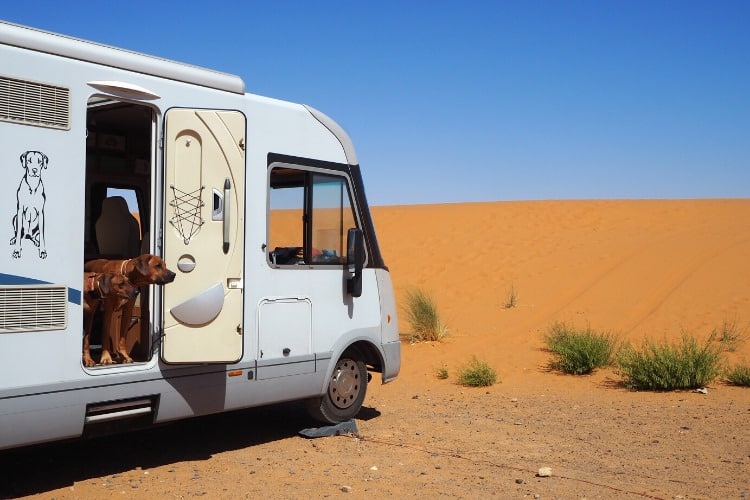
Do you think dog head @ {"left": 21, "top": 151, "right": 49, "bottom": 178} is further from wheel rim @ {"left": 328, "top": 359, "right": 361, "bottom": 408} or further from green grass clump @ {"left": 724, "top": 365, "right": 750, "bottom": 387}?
green grass clump @ {"left": 724, "top": 365, "right": 750, "bottom": 387}

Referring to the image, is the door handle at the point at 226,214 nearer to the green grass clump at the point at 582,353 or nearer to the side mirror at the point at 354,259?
the side mirror at the point at 354,259

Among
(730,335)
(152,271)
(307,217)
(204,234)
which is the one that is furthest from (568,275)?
(152,271)

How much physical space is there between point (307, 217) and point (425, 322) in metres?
8.15

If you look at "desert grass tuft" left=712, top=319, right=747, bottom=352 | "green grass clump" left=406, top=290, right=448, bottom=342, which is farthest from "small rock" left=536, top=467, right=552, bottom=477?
"green grass clump" left=406, top=290, right=448, bottom=342

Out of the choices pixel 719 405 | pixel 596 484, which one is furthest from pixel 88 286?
pixel 719 405

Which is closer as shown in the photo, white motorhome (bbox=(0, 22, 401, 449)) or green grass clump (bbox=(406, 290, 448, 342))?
white motorhome (bbox=(0, 22, 401, 449))

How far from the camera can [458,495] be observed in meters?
5.98

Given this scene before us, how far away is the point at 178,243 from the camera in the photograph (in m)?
6.41

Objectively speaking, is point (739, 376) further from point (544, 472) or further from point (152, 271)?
point (152, 271)

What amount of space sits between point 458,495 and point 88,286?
10.5ft

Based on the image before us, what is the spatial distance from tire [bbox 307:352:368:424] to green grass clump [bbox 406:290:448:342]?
23.2 ft

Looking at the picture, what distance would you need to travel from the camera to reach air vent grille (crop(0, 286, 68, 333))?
525 centimetres

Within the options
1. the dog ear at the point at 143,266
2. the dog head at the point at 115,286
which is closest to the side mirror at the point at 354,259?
the dog ear at the point at 143,266

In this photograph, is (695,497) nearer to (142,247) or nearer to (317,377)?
(317,377)
